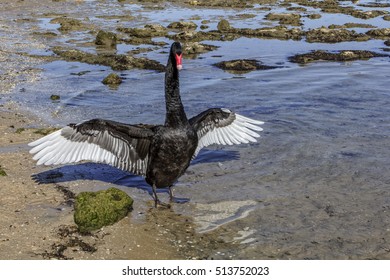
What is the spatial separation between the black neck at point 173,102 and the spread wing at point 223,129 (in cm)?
103

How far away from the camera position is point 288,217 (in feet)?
30.7

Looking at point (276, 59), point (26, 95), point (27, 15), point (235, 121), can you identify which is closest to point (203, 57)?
point (276, 59)

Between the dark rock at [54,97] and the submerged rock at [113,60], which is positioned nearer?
the dark rock at [54,97]

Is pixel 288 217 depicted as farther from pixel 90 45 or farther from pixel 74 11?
pixel 74 11

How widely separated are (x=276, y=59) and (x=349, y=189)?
579 inches

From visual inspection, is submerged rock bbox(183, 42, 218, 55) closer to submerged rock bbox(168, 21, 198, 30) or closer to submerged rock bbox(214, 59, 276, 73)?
submerged rock bbox(214, 59, 276, 73)

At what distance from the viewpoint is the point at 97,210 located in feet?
27.9

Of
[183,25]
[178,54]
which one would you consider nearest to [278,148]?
[178,54]

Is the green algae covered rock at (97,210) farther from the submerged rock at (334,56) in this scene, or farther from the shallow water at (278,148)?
the submerged rock at (334,56)

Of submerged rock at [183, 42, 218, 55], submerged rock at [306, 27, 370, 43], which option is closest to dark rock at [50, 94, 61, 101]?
submerged rock at [183, 42, 218, 55]

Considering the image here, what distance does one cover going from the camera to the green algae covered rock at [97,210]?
8383 mm

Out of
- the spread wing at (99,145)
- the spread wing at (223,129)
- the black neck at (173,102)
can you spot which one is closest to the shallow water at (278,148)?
the spread wing at (223,129)

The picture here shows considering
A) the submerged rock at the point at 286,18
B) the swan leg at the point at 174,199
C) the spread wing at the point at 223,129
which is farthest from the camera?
the submerged rock at the point at 286,18

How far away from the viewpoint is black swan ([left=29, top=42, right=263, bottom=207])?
8781 mm
